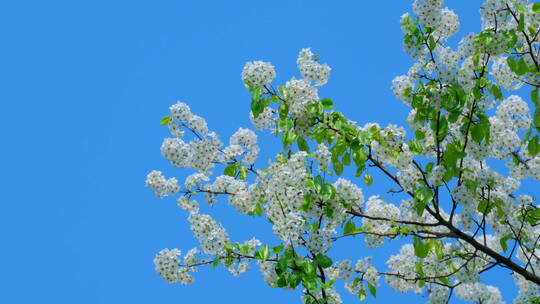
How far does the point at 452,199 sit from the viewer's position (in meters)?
6.91

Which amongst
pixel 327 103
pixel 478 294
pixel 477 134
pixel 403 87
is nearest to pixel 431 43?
pixel 403 87

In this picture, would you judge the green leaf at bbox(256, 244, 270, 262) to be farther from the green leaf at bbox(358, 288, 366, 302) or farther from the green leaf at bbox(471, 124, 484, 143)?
the green leaf at bbox(471, 124, 484, 143)

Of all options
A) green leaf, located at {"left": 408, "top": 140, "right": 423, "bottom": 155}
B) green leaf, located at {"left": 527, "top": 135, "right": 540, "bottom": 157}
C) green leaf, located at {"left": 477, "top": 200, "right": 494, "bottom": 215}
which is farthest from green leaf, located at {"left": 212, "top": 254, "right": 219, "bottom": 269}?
green leaf, located at {"left": 527, "top": 135, "right": 540, "bottom": 157}

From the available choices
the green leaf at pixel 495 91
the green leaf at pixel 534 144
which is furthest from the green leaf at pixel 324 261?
the green leaf at pixel 534 144

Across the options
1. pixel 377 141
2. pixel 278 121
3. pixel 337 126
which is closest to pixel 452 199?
pixel 377 141

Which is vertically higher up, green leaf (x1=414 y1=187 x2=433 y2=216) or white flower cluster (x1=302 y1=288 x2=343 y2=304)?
green leaf (x1=414 y1=187 x2=433 y2=216)

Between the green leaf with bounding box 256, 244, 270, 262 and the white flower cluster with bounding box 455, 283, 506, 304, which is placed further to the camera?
the white flower cluster with bounding box 455, 283, 506, 304

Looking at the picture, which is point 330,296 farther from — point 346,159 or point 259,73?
point 259,73

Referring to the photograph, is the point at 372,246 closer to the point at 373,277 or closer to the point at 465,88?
the point at 373,277

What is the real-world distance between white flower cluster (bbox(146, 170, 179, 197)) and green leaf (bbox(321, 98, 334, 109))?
1951 mm

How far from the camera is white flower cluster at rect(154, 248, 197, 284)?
705 centimetres

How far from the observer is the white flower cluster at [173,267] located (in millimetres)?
7047

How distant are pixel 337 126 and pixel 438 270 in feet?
7.78

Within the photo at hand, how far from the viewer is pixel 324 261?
6332mm
